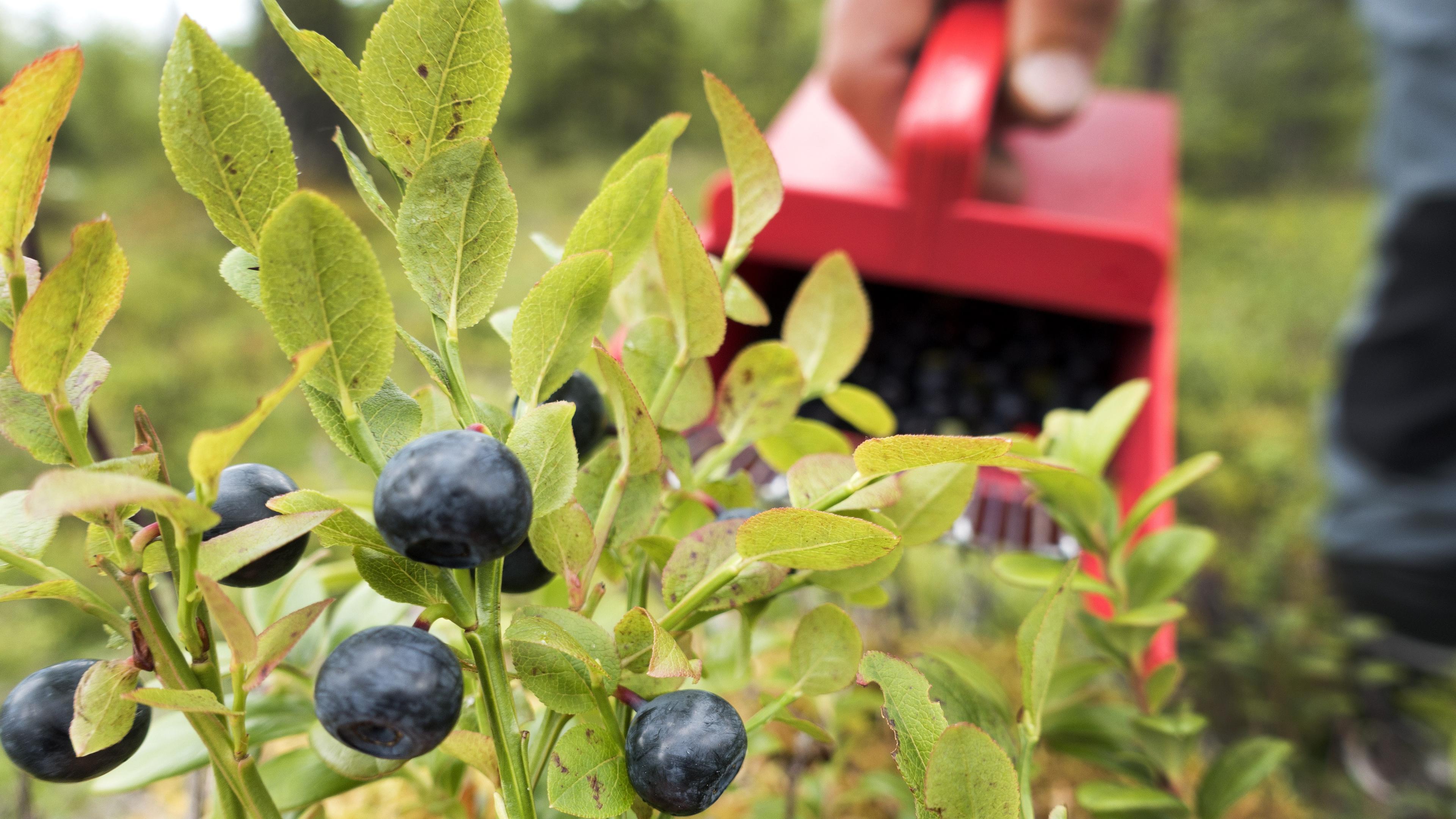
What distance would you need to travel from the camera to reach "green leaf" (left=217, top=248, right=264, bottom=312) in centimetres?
23

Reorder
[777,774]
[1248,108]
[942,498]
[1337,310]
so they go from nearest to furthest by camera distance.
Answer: [942,498] → [777,774] → [1337,310] → [1248,108]

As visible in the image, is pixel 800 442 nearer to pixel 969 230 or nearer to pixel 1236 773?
pixel 1236 773

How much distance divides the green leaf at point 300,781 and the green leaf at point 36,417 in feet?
0.46

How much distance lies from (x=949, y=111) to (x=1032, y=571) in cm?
55

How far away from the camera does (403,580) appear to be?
8.9 inches

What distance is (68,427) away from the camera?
213 millimetres

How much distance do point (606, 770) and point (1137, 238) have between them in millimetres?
689

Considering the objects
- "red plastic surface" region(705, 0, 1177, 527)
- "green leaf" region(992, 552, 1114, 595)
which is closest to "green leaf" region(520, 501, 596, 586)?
"green leaf" region(992, 552, 1114, 595)

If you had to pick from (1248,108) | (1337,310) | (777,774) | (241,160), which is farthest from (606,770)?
(1248,108)

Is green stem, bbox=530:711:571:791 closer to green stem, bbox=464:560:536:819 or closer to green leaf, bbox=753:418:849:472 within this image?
green stem, bbox=464:560:536:819

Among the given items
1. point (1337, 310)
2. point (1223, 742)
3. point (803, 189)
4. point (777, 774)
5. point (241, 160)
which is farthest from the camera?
point (1337, 310)

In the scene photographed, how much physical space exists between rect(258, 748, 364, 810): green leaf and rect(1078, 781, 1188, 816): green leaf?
0.29m

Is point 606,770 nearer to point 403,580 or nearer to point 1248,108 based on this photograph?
point 403,580

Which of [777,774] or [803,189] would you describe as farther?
[803,189]
